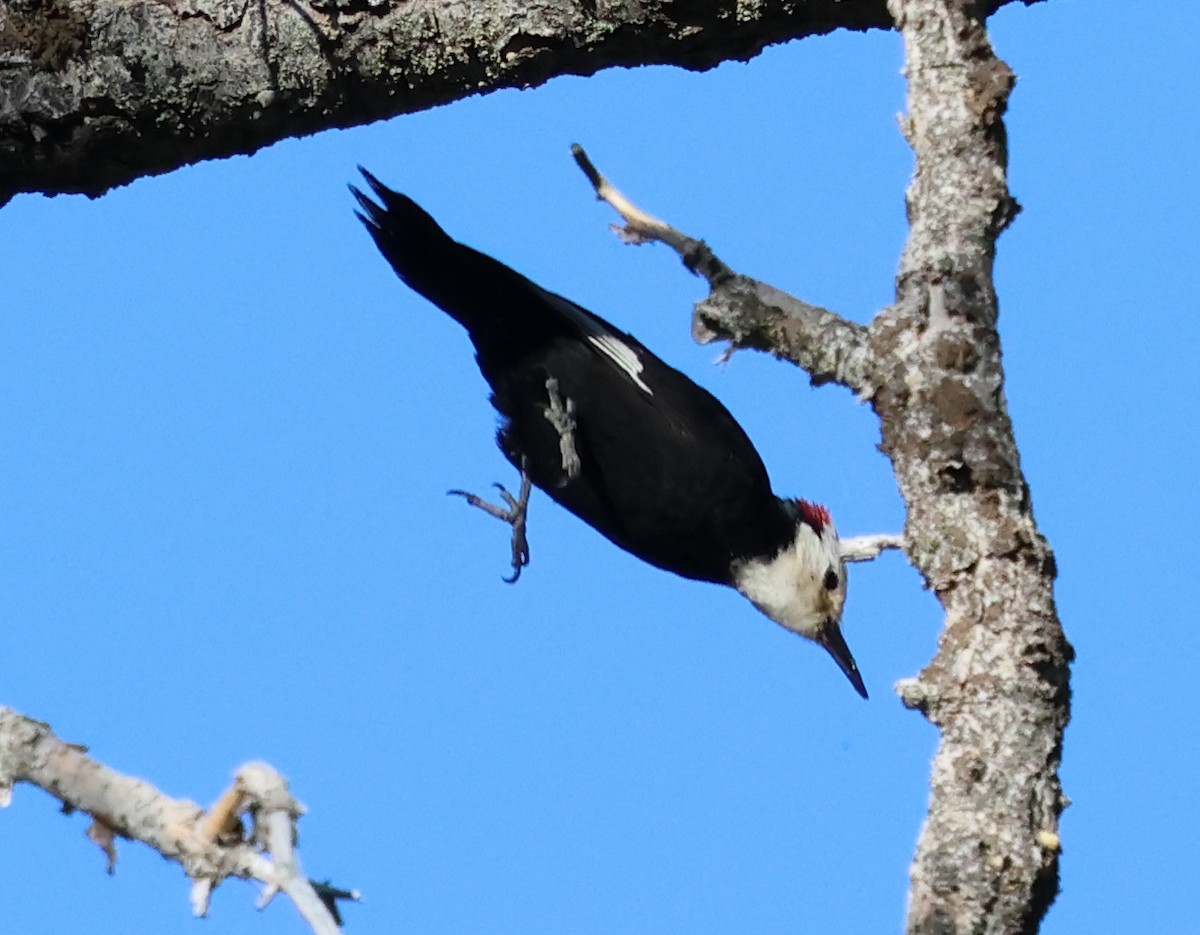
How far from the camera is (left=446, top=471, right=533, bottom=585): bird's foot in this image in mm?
4699

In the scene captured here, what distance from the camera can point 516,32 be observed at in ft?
11.7

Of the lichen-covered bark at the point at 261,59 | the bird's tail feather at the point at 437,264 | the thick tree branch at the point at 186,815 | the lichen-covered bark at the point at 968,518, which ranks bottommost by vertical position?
the thick tree branch at the point at 186,815

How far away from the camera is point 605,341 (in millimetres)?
4793

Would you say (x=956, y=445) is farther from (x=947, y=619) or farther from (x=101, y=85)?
(x=101, y=85)

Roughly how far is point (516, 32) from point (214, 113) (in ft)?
2.30

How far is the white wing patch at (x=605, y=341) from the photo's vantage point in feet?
15.5

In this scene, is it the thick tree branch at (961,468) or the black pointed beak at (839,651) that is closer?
the thick tree branch at (961,468)

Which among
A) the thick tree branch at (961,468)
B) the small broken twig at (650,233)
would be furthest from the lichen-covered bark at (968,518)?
the small broken twig at (650,233)

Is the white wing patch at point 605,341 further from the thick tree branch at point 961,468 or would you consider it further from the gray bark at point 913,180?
the thick tree branch at point 961,468

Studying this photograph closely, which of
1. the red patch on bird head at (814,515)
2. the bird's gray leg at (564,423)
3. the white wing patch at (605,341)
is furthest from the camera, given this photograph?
A: the red patch on bird head at (814,515)

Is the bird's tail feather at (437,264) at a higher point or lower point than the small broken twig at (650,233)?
higher

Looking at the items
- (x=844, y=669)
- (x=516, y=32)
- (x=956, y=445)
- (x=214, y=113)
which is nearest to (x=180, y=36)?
(x=214, y=113)

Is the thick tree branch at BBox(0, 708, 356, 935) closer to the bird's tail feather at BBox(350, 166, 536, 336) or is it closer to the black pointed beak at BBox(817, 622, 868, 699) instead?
the bird's tail feather at BBox(350, 166, 536, 336)

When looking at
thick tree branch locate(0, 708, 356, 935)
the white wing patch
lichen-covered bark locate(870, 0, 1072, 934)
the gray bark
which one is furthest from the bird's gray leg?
thick tree branch locate(0, 708, 356, 935)
